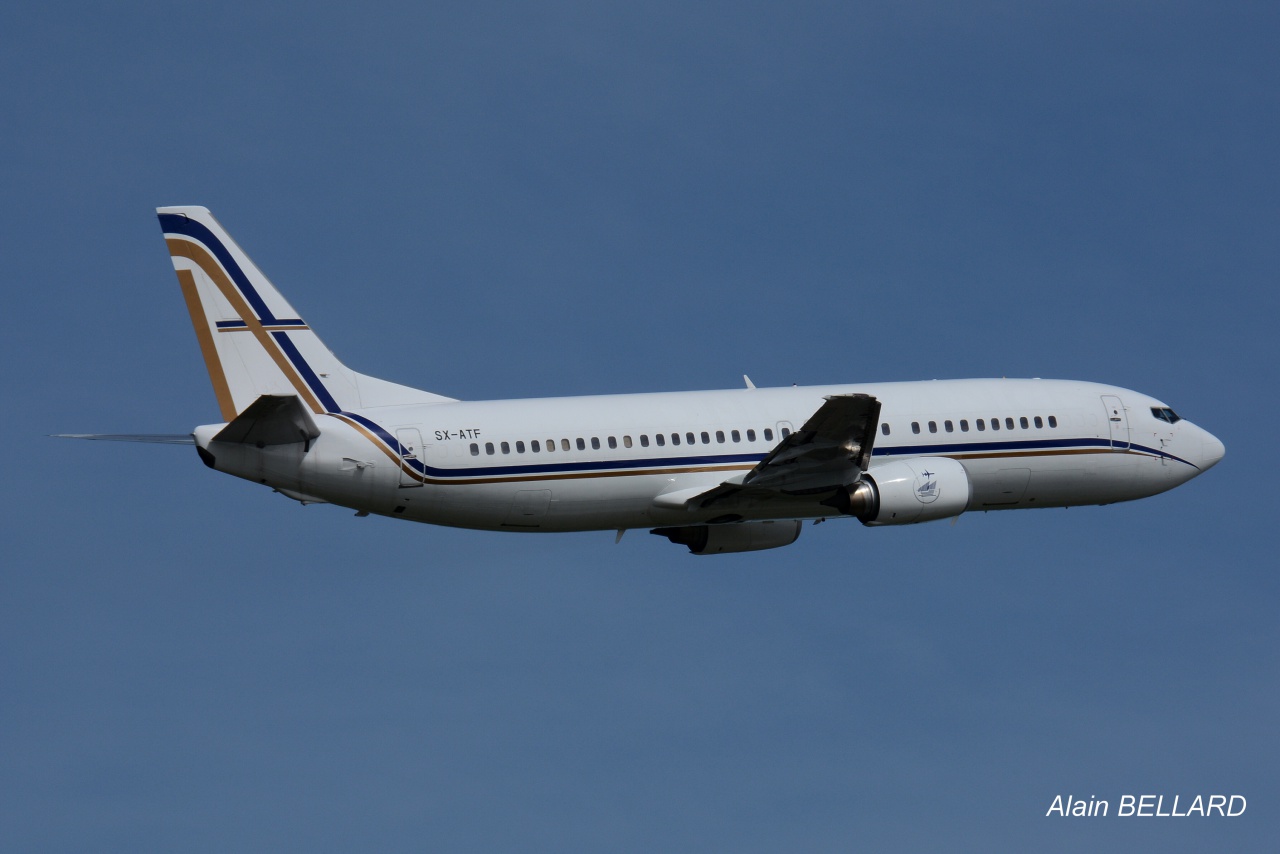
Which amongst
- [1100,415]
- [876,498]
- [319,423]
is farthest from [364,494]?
[1100,415]

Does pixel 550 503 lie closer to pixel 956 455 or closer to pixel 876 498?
pixel 876 498

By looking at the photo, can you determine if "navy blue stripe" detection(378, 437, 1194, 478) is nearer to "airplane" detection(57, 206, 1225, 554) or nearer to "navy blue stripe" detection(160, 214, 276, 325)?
"airplane" detection(57, 206, 1225, 554)

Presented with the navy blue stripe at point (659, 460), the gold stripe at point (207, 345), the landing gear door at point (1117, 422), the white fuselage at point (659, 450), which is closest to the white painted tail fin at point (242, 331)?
the gold stripe at point (207, 345)

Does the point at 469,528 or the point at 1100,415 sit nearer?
the point at 469,528

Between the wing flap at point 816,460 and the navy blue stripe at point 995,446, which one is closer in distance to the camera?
the wing flap at point 816,460

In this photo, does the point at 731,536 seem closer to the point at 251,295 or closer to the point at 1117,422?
the point at 1117,422

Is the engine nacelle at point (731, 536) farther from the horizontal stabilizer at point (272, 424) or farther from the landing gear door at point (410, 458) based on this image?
the horizontal stabilizer at point (272, 424)

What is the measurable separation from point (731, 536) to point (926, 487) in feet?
21.2

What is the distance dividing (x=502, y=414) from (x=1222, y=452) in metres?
23.4

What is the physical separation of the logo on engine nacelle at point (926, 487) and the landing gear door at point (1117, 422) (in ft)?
25.8

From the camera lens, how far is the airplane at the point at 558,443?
44.1 m

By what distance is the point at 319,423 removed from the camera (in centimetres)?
4438

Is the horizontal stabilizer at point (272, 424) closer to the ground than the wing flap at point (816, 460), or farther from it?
closer to the ground

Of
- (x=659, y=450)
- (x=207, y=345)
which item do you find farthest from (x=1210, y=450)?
(x=207, y=345)
